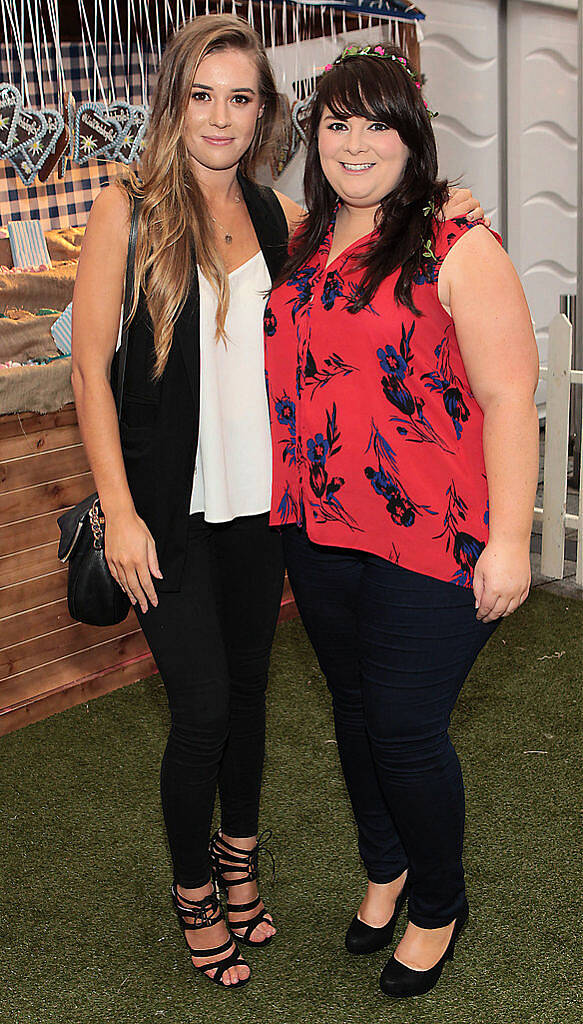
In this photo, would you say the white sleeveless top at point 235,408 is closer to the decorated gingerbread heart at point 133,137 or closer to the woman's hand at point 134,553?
the woman's hand at point 134,553

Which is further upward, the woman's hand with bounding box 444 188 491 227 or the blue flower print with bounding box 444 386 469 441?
the woman's hand with bounding box 444 188 491 227

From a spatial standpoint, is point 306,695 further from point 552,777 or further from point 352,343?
point 352,343

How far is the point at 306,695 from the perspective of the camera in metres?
2.93

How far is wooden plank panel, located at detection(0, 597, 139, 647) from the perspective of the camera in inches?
110

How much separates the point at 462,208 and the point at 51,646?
73.7 inches

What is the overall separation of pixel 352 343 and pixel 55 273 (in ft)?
6.81

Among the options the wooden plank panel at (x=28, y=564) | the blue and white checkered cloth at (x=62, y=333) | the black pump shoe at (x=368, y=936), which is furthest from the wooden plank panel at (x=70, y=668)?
the black pump shoe at (x=368, y=936)

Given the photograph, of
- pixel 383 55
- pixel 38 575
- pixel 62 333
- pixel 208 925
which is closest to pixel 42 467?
pixel 38 575

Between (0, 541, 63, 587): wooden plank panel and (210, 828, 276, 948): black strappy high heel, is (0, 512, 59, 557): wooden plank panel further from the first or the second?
(210, 828, 276, 948): black strappy high heel

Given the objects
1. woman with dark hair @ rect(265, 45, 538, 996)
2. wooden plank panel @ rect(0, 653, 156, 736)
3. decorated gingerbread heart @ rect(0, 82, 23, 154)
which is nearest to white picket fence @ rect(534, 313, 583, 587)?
wooden plank panel @ rect(0, 653, 156, 736)

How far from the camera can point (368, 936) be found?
1903 millimetres

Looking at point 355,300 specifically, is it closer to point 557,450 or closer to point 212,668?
point 212,668

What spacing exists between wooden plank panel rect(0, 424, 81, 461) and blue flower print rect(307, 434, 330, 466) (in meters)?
1.37

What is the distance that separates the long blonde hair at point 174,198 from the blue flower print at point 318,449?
0.75 ft
